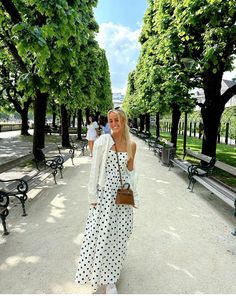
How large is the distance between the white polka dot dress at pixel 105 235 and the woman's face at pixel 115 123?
9.7 inches

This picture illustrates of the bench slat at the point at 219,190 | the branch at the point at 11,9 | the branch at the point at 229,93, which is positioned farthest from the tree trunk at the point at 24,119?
the bench slat at the point at 219,190

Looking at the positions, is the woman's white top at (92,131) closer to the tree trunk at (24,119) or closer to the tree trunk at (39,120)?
the tree trunk at (39,120)

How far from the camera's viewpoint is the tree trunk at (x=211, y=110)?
10891mm

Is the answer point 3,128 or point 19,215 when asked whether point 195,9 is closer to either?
point 19,215

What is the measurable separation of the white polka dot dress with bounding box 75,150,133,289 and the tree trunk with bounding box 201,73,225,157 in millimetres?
8482

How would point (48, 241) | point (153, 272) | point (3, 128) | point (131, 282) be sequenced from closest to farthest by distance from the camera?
point (131, 282) < point (153, 272) < point (48, 241) < point (3, 128)

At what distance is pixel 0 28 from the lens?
10.6 m

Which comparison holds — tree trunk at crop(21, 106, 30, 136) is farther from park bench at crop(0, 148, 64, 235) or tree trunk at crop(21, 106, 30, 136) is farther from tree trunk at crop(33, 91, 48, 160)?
park bench at crop(0, 148, 64, 235)

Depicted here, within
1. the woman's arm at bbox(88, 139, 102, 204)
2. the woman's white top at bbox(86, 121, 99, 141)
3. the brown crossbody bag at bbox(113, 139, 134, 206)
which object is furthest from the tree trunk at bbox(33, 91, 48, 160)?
the brown crossbody bag at bbox(113, 139, 134, 206)

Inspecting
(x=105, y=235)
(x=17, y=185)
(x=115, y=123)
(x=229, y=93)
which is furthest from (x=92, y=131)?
(x=105, y=235)

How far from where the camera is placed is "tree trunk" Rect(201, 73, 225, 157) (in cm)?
1089

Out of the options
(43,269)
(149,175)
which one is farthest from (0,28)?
(43,269)

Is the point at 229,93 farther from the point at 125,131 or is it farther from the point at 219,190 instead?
the point at 125,131

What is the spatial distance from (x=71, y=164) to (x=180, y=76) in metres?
5.65
